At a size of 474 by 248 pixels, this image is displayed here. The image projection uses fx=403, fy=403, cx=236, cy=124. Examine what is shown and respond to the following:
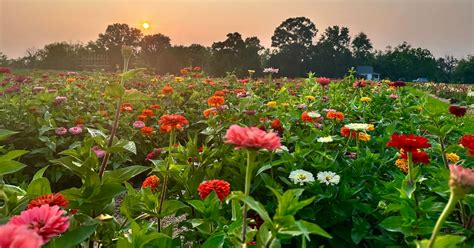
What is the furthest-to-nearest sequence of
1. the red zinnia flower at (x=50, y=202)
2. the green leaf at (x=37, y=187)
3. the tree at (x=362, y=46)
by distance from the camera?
the tree at (x=362, y=46) < the green leaf at (x=37, y=187) < the red zinnia flower at (x=50, y=202)

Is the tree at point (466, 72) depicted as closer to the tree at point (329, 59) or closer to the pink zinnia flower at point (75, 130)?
the tree at point (329, 59)

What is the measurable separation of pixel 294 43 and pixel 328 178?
43.6 m

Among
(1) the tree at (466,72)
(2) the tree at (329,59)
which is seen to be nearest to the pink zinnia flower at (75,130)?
(2) the tree at (329,59)

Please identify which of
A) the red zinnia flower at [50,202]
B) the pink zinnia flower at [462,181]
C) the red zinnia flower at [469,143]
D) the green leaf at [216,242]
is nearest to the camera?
the pink zinnia flower at [462,181]

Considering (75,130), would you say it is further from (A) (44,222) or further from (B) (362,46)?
(B) (362,46)

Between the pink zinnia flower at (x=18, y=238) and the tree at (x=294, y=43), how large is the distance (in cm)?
3878

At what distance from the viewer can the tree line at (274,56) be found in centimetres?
2842

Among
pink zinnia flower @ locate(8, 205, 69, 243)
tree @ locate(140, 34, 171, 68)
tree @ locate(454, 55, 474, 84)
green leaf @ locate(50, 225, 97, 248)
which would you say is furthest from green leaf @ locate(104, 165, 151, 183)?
tree @ locate(454, 55, 474, 84)

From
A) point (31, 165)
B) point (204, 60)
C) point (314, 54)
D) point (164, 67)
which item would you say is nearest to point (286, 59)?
point (314, 54)

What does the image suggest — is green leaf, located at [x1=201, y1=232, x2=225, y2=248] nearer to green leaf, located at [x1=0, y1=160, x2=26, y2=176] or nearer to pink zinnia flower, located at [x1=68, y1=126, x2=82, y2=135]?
green leaf, located at [x1=0, y1=160, x2=26, y2=176]

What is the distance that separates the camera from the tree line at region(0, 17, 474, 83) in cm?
2842

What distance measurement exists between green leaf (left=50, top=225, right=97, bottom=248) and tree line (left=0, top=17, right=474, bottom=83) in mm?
18060

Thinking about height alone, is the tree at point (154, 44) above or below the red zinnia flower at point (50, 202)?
above

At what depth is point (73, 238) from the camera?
869 mm
